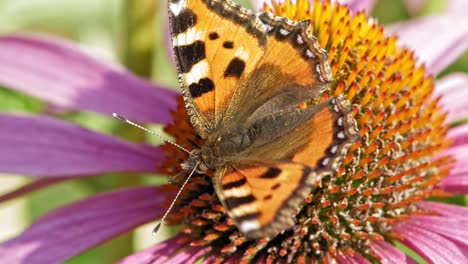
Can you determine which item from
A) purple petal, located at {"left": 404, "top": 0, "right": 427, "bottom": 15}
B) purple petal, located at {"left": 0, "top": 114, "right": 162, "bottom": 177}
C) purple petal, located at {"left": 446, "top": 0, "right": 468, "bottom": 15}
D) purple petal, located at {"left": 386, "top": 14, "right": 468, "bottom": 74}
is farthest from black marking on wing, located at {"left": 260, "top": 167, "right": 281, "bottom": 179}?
purple petal, located at {"left": 404, "top": 0, "right": 427, "bottom": 15}

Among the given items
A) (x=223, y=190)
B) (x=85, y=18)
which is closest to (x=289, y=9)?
(x=223, y=190)

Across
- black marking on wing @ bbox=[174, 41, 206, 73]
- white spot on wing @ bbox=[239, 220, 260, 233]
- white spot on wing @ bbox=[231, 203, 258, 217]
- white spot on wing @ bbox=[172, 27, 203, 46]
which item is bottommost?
white spot on wing @ bbox=[239, 220, 260, 233]

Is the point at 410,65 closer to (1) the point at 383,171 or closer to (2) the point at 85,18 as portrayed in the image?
(1) the point at 383,171

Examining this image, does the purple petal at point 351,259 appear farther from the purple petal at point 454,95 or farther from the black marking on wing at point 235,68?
the purple petal at point 454,95

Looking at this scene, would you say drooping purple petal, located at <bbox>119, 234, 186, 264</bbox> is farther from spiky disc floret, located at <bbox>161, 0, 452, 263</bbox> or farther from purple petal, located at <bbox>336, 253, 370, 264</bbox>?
purple petal, located at <bbox>336, 253, 370, 264</bbox>

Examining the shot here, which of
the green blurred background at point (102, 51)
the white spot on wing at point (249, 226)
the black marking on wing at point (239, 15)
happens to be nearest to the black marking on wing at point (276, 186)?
the white spot on wing at point (249, 226)

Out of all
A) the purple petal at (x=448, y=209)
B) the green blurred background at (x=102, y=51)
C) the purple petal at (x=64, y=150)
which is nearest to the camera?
the purple petal at (x=448, y=209)

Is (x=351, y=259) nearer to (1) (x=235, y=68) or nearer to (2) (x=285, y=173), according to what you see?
(2) (x=285, y=173)
